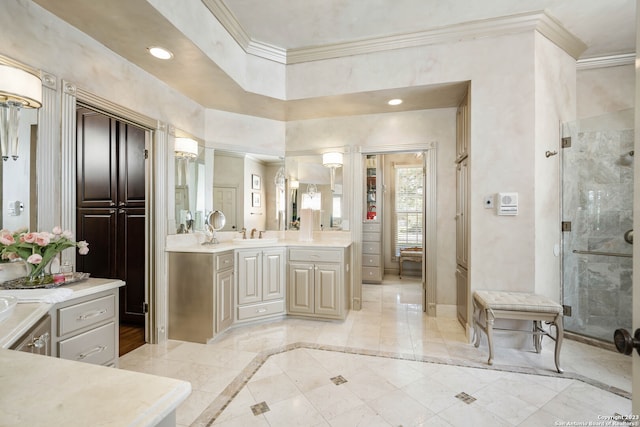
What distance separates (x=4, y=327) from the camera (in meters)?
1.10

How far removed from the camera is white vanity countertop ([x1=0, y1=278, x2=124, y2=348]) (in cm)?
105

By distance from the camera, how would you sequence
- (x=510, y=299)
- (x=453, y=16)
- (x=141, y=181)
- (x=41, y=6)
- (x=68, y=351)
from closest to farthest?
(x=68, y=351), (x=41, y=6), (x=510, y=299), (x=453, y=16), (x=141, y=181)

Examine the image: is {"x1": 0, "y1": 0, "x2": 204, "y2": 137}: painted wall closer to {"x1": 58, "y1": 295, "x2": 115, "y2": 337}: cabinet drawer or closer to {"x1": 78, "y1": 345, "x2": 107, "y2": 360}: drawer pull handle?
{"x1": 58, "y1": 295, "x2": 115, "y2": 337}: cabinet drawer

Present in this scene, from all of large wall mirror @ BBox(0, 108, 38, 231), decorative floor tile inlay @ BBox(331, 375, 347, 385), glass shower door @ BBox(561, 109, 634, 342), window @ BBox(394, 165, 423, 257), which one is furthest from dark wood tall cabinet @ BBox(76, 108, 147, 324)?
window @ BBox(394, 165, 423, 257)

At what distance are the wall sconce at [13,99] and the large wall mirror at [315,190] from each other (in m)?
2.60

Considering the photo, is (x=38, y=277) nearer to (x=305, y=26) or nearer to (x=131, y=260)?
(x=131, y=260)

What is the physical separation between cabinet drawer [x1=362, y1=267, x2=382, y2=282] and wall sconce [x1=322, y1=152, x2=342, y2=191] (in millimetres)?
2054

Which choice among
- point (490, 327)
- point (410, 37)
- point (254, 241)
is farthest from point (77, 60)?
point (490, 327)

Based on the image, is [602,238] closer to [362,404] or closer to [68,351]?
[362,404]

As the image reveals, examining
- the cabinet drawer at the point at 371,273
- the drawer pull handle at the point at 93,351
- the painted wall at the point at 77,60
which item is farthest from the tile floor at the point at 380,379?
the painted wall at the point at 77,60

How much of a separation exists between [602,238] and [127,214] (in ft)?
16.2

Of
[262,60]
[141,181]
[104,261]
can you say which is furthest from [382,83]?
[104,261]

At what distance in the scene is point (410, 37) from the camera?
2.95m

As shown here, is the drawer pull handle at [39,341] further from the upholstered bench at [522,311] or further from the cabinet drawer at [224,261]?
the upholstered bench at [522,311]
